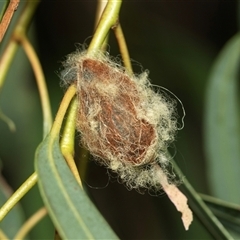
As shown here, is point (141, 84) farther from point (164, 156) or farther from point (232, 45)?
point (232, 45)

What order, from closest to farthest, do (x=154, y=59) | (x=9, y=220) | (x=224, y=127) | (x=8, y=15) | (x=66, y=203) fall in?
(x=66, y=203) → (x=8, y=15) → (x=9, y=220) → (x=224, y=127) → (x=154, y=59)

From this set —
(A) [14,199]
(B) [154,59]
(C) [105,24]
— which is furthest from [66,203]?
(B) [154,59]

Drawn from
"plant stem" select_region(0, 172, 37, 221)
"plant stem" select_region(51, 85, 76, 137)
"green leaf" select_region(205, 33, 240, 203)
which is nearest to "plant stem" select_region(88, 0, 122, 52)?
"plant stem" select_region(51, 85, 76, 137)

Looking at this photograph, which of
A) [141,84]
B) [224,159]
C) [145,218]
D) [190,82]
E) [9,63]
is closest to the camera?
[141,84]

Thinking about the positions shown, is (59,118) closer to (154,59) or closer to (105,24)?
(105,24)

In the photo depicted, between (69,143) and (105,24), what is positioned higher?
(105,24)

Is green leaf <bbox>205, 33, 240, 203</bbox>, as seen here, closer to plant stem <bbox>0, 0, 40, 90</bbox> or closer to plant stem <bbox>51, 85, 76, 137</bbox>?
plant stem <bbox>0, 0, 40, 90</bbox>

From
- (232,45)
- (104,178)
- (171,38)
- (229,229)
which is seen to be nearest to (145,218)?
(104,178)
